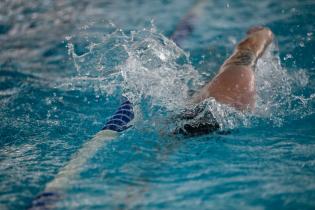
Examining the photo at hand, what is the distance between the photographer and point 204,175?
89.4 inches

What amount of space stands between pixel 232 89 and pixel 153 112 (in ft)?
Result: 2.05

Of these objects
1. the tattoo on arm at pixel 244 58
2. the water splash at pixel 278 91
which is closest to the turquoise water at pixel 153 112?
the water splash at pixel 278 91

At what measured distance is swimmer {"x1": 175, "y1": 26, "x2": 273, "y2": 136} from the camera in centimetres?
246

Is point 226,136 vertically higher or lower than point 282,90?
lower

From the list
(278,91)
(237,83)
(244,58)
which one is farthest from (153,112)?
(278,91)

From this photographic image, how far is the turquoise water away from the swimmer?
76 mm

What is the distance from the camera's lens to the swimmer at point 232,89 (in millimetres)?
2463

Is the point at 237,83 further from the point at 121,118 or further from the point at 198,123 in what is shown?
the point at 121,118

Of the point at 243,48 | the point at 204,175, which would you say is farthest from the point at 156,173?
the point at 243,48

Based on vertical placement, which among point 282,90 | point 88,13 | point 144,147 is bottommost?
point 144,147

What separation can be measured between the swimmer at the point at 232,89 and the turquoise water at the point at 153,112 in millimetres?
76

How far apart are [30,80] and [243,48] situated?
2002mm

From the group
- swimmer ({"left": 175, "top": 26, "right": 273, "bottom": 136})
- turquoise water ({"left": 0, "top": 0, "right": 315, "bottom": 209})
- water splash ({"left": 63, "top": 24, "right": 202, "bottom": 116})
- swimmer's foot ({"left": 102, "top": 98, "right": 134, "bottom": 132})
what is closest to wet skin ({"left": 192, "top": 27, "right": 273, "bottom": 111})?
swimmer ({"left": 175, "top": 26, "right": 273, "bottom": 136})

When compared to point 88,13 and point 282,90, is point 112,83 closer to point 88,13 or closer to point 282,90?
point 282,90
